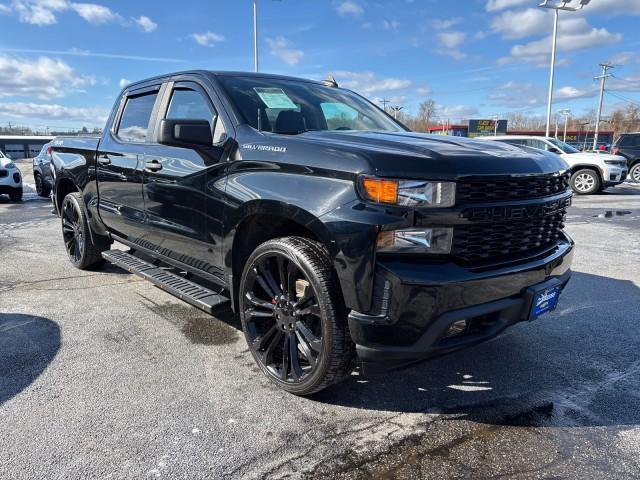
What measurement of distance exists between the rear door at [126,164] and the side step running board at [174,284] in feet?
0.67

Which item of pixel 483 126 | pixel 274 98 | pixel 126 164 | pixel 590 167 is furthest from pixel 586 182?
pixel 483 126

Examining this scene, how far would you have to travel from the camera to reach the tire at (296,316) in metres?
2.52

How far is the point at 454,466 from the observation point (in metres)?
2.28

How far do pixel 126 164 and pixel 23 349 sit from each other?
1.69 m

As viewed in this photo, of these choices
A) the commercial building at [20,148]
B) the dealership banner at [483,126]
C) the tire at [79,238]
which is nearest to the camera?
the tire at [79,238]

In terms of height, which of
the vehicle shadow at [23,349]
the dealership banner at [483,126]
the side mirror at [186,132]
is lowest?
the vehicle shadow at [23,349]

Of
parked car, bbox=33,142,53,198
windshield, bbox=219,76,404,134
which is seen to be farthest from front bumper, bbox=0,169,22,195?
windshield, bbox=219,76,404,134

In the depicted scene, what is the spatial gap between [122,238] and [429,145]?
3.43 meters

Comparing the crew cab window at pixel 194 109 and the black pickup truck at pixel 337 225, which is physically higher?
the crew cab window at pixel 194 109

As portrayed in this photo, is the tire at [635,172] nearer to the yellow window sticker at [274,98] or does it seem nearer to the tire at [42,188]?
the yellow window sticker at [274,98]

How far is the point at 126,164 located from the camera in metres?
4.29

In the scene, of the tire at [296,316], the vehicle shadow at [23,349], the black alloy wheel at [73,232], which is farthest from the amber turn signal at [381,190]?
the black alloy wheel at [73,232]

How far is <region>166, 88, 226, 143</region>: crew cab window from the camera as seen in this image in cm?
331

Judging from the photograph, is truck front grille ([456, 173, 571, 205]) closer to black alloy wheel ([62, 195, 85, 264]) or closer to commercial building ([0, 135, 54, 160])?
black alloy wheel ([62, 195, 85, 264])
